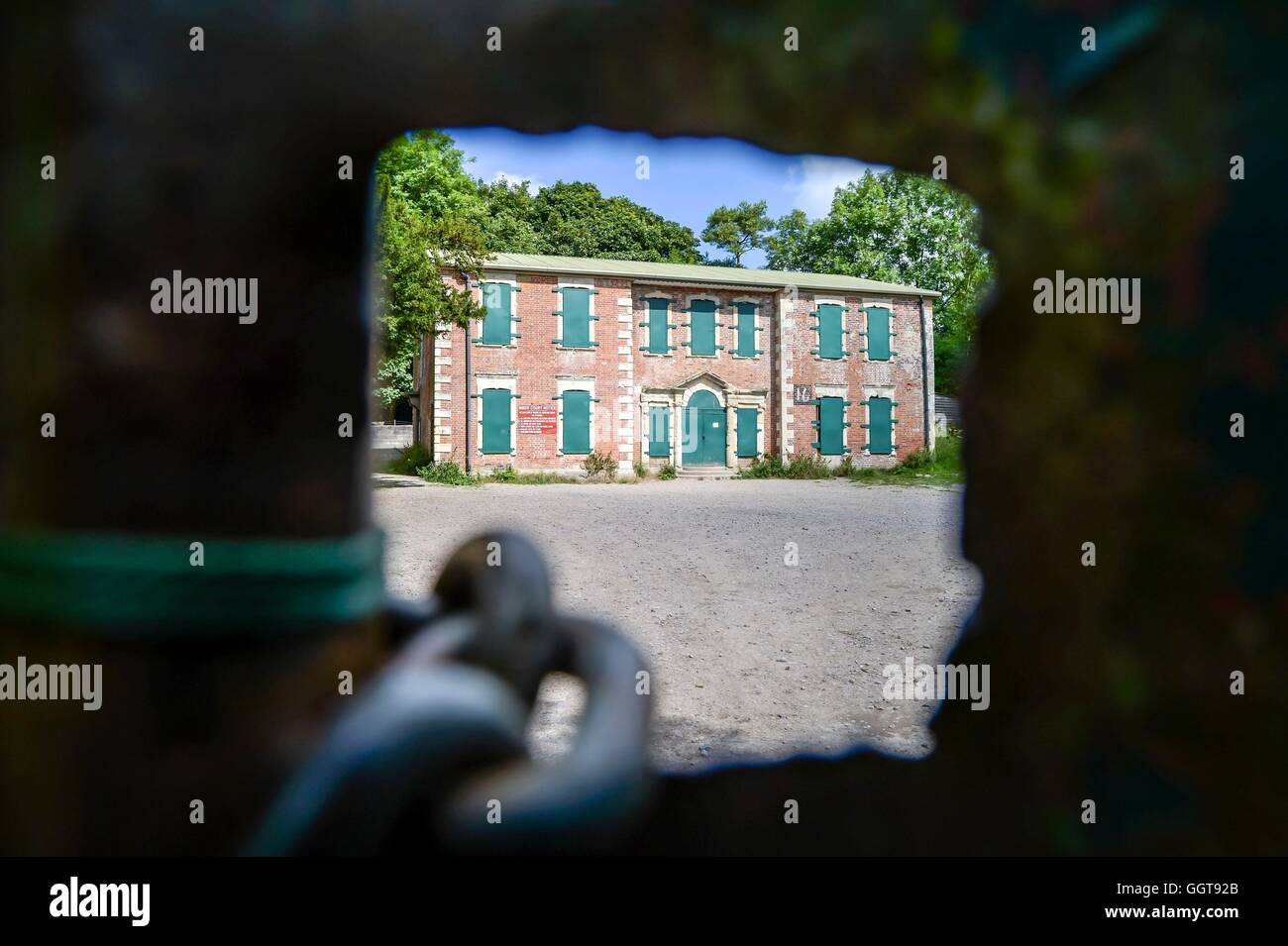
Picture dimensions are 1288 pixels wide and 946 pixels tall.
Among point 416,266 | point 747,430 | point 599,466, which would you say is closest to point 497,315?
point 599,466

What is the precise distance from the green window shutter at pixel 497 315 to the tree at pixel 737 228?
24.9 metres

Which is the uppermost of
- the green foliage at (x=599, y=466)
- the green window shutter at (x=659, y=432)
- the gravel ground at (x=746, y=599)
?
the green window shutter at (x=659, y=432)

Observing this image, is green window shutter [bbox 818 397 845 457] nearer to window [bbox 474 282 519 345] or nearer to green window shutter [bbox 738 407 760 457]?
green window shutter [bbox 738 407 760 457]

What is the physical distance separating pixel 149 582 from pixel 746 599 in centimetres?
721

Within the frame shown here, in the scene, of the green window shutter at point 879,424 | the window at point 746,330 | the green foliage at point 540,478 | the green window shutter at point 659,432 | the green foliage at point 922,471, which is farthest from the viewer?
the green window shutter at point 879,424

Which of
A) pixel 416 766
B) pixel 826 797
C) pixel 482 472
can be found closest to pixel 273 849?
pixel 416 766

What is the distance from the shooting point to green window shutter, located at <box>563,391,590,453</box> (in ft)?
76.1

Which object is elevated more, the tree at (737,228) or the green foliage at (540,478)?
the tree at (737,228)

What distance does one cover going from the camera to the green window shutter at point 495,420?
73.6ft

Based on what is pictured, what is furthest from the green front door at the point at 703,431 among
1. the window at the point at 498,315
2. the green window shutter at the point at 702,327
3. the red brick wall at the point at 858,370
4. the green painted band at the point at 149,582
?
the green painted band at the point at 149,582

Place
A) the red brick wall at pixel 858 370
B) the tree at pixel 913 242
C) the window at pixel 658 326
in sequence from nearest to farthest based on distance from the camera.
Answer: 1. the window at pixel 658 326
2. the red brick wall at pixel 858 370
3. the tree at pixel 913 242

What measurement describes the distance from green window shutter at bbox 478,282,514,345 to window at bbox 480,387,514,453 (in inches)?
52.7

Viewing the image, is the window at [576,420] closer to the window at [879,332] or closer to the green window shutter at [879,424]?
the green window shutter at [879,424]
